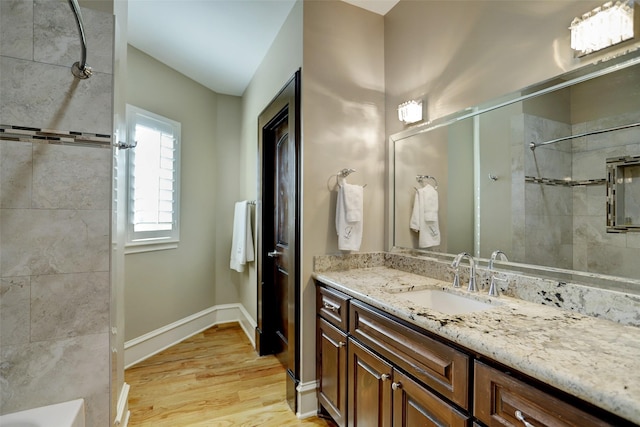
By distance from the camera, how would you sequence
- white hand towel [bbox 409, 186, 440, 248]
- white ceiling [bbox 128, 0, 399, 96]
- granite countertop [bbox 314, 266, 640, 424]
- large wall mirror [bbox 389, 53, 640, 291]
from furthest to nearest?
1. white ceiling [bbox 128, 0, 399, 96]
2. white hand towel [bbox 409, 186, 440, 248]
3. large wall mirror [bbox 389, 53, 640, 291]
4. granite countertop [bbox 314, 266, 640, 424]

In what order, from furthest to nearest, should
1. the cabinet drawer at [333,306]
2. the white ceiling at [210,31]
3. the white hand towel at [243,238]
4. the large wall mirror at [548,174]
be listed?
1. the white hand towel at [243,238]
2. the white ceiling at [210,31]
3. the cabinet drawer at [333,306]
4. the large wall mirror at [548,174]

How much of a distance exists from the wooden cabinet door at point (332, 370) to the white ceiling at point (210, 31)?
2160 mm

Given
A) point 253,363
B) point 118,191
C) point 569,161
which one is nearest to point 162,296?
point 253,363

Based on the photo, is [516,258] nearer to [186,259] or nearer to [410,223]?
[410,223]

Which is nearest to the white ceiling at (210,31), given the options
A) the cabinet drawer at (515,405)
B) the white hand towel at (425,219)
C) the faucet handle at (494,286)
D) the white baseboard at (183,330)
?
the white hand towel at (425,219)

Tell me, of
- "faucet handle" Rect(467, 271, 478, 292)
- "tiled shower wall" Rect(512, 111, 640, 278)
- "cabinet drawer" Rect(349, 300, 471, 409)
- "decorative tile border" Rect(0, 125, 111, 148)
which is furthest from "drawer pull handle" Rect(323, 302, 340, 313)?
"decorative tile border" Rect(0, 125, 111, 148)

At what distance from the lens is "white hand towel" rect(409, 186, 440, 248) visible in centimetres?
186

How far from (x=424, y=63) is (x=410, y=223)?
1.01 m

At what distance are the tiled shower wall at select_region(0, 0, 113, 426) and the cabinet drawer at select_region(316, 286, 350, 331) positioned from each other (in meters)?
1.12

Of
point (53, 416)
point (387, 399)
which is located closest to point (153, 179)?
point (53, 416)

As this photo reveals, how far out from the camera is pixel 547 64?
4.14 feet

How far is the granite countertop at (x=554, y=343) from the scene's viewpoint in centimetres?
64

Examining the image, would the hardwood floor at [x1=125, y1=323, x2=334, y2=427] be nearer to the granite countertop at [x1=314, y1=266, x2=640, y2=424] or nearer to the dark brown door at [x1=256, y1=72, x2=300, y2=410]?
the dark brown door at [x1=256, y1=72, x2=300, y2=410]

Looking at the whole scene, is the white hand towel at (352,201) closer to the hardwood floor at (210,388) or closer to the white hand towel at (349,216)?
the white hand towel at (349,216)
